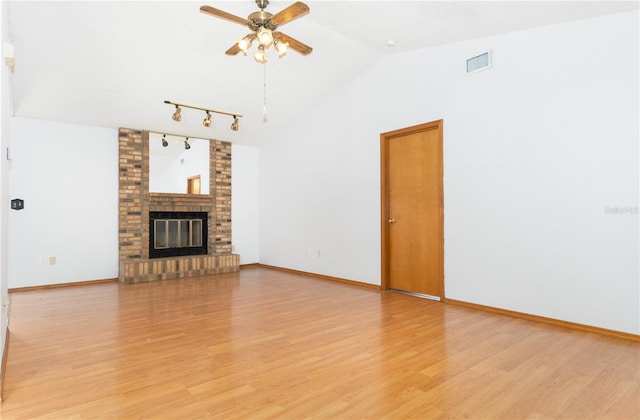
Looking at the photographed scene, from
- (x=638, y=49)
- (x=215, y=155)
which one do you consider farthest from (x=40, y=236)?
(x=638, y=49)

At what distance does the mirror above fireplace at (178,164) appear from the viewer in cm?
610

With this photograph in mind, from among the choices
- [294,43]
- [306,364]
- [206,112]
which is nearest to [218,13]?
[294,43]

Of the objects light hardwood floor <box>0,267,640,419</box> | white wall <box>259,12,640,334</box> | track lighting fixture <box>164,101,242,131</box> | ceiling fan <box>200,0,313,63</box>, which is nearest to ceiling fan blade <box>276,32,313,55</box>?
ceiling fan <box>200,0,313,63</box>

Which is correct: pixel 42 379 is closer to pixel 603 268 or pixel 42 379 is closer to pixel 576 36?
pixel 603 268

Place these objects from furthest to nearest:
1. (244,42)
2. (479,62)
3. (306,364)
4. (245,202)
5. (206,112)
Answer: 1. (245,202)
2. (206,112)
3. (479,62)
4. (244,42)
5. (306,364)

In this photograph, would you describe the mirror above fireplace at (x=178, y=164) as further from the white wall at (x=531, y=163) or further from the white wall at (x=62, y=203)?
the white wall at (x=531, y=163)

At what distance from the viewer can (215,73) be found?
4777 mm

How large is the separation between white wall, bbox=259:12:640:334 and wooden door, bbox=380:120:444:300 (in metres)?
0.13

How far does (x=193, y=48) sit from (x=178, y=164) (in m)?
2.55

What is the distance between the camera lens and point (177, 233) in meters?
6.39

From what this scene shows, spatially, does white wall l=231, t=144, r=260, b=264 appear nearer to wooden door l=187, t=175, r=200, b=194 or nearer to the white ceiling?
wooden door l=187, t=175, r=200, b=194

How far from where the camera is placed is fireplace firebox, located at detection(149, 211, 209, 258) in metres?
6.16

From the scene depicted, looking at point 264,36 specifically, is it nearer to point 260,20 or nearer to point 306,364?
point 260,20

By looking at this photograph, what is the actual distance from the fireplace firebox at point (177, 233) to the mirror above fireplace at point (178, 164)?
1.34 feet
